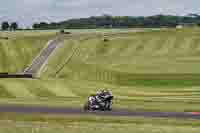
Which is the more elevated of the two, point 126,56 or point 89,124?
point 89,124

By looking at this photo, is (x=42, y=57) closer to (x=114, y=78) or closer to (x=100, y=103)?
(x=114, y=78)

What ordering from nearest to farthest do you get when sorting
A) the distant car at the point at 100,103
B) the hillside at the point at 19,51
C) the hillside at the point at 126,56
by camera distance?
the distant car at the point at 100,103 → the hillside at the point at 126,56 → the hillside at the point at 19,51

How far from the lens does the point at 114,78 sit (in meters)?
92.4

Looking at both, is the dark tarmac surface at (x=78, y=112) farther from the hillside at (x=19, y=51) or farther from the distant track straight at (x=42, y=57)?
the hillside at (x=19, y=51)

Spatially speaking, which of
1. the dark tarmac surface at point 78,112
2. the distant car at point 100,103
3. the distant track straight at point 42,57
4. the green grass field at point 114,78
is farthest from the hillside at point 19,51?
the distant car at point 100,103

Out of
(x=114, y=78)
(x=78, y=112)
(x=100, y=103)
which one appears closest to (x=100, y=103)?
(x=100, y=103)

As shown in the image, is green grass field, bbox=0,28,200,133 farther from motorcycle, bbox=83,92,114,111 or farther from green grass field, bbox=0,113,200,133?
motorcycle, bbox=83,92,114,111

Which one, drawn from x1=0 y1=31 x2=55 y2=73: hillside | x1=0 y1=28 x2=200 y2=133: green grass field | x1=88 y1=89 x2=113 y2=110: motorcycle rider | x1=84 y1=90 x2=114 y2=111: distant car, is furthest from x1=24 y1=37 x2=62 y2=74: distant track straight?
x1=88 y1=89 x2=113 y2=110: motorcycle rider

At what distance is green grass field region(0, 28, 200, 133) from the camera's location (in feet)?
130

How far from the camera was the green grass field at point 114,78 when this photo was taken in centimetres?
3956

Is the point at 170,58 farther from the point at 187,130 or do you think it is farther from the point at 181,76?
the point at 187,130

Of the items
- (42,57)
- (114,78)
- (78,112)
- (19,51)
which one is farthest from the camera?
(19,51)

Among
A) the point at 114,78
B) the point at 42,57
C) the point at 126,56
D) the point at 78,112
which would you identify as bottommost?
the point at 126,56

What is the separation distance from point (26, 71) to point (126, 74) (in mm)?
17013
